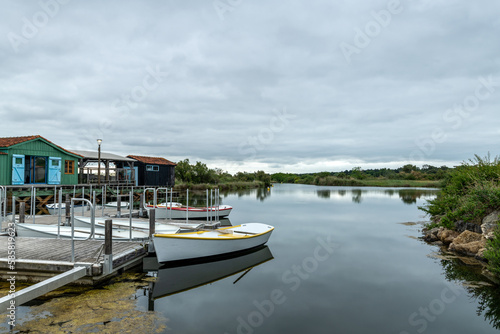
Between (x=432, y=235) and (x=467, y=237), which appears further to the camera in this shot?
(x=432, y=235)

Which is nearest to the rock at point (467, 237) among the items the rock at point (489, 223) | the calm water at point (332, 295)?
the rock at point (489, 223)

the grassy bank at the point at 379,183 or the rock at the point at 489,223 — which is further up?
the grassy bank at the point at 379,183

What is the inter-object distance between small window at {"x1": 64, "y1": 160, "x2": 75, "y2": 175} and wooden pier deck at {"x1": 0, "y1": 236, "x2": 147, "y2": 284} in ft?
59.1

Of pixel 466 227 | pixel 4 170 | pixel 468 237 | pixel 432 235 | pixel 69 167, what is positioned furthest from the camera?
pixel 69 167

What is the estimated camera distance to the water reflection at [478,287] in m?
7.35

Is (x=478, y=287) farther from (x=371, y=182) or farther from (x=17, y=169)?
(x=371, y=182)

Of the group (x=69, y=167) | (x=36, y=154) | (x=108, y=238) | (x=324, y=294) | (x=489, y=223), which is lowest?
(x=324, y=294)

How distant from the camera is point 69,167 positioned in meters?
27.0

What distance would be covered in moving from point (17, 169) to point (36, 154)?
1.79 m

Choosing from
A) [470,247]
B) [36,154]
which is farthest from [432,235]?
[36,154]

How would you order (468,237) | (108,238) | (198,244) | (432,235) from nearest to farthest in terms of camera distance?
1. (108,238)
2. (198,244)
3. (468,237)
4. (432,235)

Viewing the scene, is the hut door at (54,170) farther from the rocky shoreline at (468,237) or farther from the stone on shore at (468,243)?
the stone on shore at (468,243)

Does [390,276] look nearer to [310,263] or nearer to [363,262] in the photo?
[363,262]

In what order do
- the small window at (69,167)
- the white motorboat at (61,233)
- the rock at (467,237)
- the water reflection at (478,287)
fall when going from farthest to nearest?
the small window at (69,167) → the rock at (467,237) → the white motorboat at (61,233) → the water reflection at (478,287)
